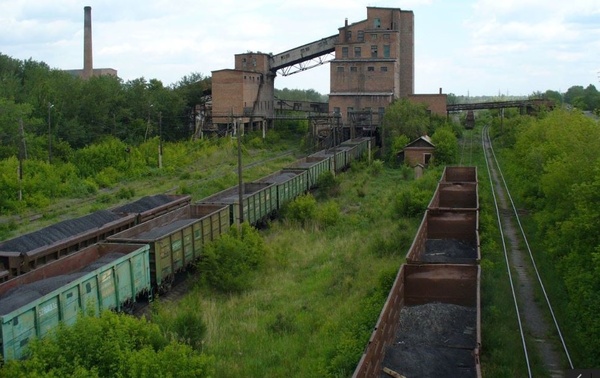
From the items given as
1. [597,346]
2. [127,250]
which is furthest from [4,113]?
[597,346]

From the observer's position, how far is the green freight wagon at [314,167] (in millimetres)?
33844

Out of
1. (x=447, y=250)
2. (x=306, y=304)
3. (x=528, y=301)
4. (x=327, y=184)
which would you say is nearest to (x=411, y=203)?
(x=447, y=250)

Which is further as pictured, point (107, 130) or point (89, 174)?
point (107, 130)

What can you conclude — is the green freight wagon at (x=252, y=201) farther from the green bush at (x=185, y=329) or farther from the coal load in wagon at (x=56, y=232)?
the green bush at (x=185, y=329)

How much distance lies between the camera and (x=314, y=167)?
34.5m

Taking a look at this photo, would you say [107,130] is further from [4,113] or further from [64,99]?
[4,113]

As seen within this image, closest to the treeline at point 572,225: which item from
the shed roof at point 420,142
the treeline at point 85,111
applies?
the shed roof at point 420,142

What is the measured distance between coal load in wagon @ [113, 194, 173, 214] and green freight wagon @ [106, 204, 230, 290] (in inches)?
46.6

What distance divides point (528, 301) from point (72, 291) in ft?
37.9

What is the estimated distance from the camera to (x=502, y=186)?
3822cm

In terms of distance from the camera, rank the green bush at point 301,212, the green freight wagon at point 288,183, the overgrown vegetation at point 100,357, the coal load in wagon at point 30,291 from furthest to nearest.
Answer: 1. the green freight wagon at point 288,183
2. the green bush at point 301,212
3. the coal load in wagon at point 30,291
4. the overgrown vegetation at point 100,357

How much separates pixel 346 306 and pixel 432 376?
16.4ft

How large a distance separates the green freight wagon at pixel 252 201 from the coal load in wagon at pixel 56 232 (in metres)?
4.40

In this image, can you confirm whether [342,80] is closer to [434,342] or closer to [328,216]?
[328,216]
